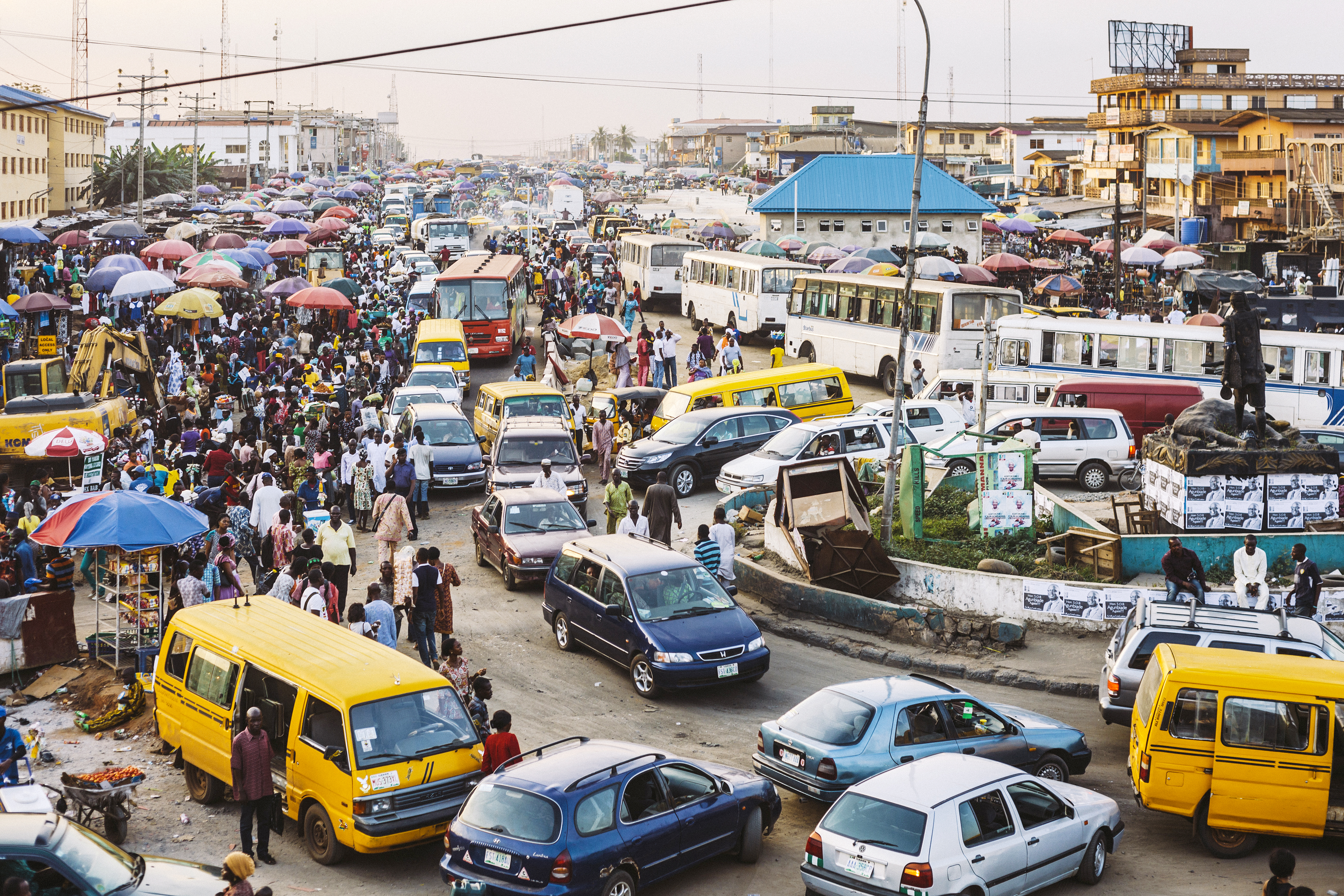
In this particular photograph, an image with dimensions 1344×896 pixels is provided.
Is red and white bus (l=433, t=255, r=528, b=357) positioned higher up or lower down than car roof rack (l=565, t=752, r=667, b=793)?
higher up

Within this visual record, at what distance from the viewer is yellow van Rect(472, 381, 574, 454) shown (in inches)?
1000

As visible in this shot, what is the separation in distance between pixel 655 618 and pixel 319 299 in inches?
779

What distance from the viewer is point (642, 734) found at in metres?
13.0

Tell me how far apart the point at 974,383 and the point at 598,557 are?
1397 centimetres

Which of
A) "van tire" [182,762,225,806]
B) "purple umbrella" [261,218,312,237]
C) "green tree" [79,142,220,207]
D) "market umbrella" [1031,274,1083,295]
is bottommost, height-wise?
"van tire" [182,762,225,806]

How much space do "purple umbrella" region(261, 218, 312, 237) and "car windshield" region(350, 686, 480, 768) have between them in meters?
39.6

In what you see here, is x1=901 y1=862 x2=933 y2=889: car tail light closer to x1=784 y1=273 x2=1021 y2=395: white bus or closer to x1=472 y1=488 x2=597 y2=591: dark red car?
x1=472 y1=488 x2=597 y2=591: dark red car

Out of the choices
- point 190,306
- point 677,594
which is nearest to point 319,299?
point 190,306

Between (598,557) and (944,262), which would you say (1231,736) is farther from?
(944,262)

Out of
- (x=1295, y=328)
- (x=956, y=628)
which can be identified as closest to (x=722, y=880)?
(x=956, y=628)

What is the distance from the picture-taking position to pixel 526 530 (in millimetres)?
18406

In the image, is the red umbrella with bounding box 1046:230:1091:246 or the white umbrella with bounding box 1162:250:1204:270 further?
the red umbrella with bounding box 1046:230:1091:246

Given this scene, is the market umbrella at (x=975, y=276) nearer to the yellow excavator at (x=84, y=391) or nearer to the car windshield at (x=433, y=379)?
the car windshield at (x=433, y=379)

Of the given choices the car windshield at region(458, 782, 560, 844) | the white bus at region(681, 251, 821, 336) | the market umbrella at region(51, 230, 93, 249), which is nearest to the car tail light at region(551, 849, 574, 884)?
the car windshield at region(458, 782, 560, 844)
